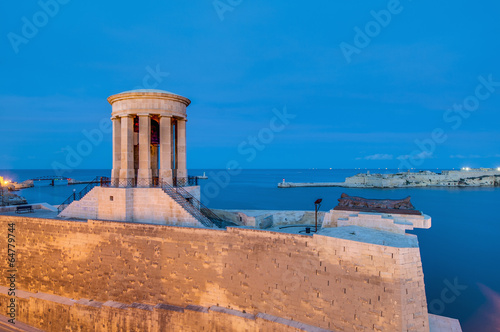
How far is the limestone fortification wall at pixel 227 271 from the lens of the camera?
6.95m

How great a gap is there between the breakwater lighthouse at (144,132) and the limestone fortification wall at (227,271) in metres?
3.43

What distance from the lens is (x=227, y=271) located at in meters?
8.95

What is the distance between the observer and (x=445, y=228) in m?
24.2

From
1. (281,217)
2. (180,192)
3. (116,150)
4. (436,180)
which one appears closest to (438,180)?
(436,180)

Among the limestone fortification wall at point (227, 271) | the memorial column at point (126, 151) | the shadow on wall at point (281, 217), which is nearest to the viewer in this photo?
the limestone fortification wall at point (227, 271)

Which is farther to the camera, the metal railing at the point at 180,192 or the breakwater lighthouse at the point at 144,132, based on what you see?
the breakwater lighthouse at the point at 144,132

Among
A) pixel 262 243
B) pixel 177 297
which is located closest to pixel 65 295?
pixel 177 297

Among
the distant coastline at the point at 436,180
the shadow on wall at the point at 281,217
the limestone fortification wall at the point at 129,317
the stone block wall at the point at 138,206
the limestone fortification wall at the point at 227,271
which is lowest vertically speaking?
the limestone fortification wall at the point at 129,317

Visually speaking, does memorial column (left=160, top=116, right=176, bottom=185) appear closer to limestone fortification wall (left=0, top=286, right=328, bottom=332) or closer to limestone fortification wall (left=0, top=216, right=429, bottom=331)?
limestone fortification wall (left=0, top=216, right=429, bottom=331)

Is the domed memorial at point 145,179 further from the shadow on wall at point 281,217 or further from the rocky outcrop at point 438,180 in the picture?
the rocky outcrop at point 438,180

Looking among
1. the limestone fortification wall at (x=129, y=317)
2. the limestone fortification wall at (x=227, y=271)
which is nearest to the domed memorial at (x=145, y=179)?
the limestone fortification wall at (x=227, y=271)

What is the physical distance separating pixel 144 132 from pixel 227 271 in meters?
8.29

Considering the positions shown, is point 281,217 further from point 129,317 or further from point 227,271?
point 129,317

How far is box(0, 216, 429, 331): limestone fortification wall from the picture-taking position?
6.95 metres
